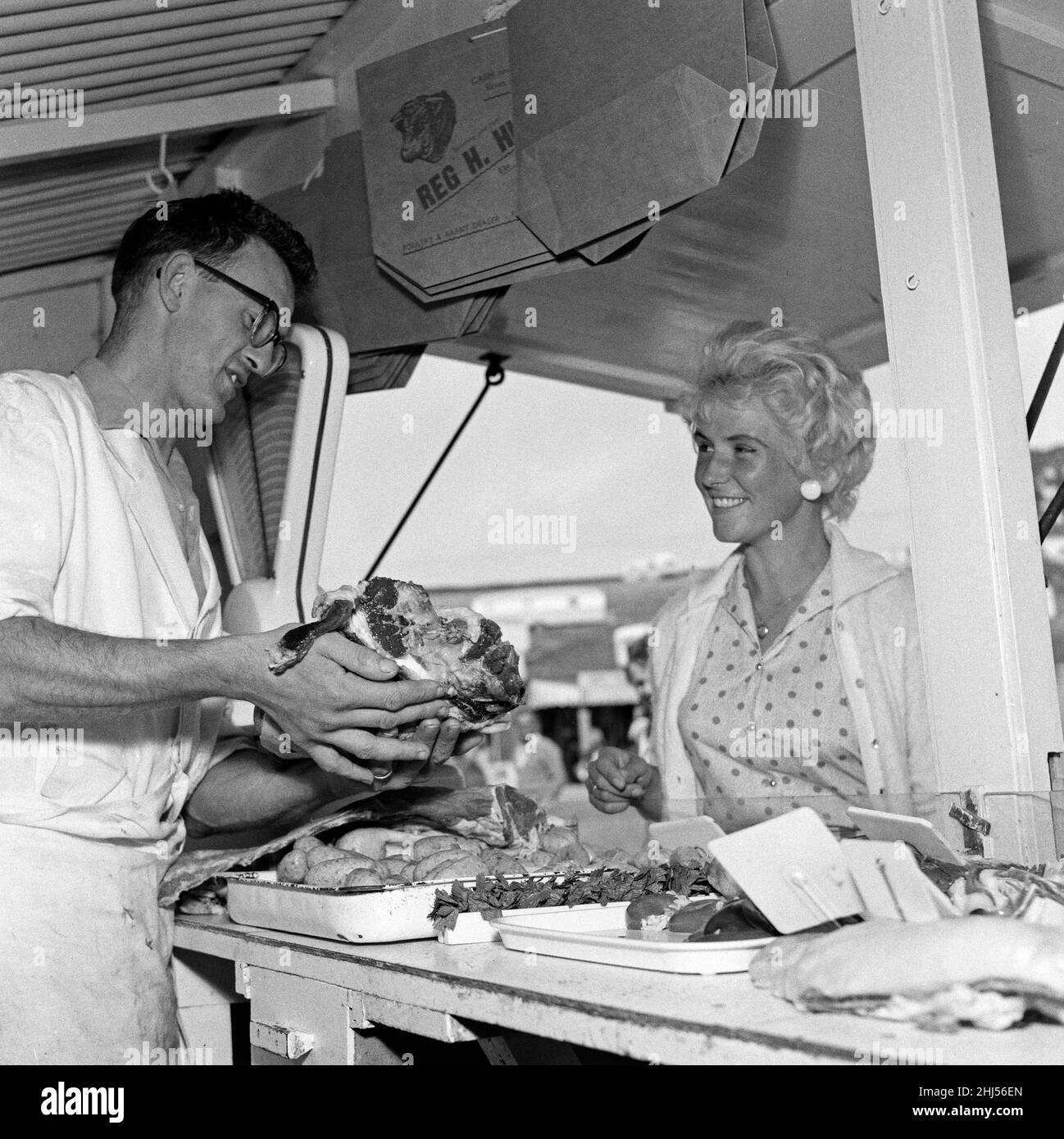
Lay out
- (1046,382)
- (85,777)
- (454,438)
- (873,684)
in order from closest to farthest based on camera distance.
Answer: (85,777)
(1046,382)
(873,684)
(454,438)

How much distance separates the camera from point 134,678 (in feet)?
5.09

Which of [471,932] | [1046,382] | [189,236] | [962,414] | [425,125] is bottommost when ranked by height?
[471,932]

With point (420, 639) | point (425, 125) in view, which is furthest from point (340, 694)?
point (425, 125)

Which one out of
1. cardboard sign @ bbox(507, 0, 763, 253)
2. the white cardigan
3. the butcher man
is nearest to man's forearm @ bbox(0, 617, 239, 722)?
the butcher man

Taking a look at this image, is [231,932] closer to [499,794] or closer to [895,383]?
[499,794]

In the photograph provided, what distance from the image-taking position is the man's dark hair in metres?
2.11

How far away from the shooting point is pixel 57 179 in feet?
9.39

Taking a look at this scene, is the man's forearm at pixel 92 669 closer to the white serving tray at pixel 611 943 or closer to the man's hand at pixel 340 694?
the man's hand at pixel 340 694

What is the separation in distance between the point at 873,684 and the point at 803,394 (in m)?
0.68

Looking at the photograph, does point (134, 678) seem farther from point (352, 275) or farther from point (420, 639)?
point (352, 275)
